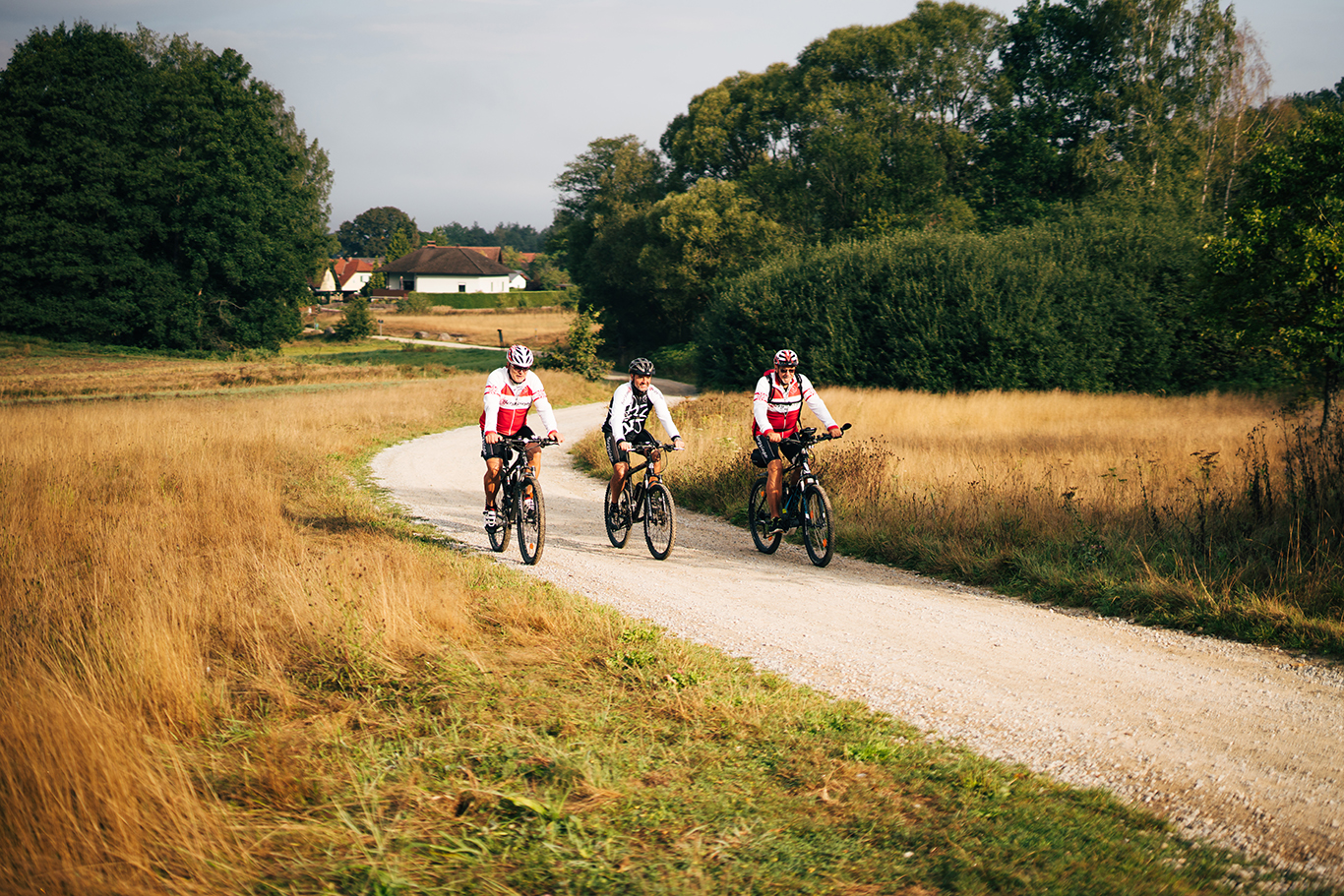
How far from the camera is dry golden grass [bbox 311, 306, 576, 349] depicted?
6625 centimetres

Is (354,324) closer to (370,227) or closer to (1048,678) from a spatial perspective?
(1048,678)

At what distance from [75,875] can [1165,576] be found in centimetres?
753

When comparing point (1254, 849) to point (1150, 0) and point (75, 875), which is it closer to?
point (75, 875)

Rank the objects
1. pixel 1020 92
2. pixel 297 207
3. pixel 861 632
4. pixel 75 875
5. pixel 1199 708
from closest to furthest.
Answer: pixel 75 875
pixel 1199 708
pixel 861 632
pixel 1020 92
pixel 297 207

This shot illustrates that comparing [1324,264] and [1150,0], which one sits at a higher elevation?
[1150,0]

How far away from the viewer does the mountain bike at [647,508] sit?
29.9ft

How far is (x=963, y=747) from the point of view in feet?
14.0

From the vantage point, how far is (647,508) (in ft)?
30.6

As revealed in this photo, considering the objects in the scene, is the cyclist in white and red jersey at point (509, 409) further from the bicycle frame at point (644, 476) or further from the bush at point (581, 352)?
the bush at point (581, 352)

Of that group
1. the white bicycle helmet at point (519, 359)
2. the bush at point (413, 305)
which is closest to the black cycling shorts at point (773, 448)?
the white bicycle helmet at point (519, 359)

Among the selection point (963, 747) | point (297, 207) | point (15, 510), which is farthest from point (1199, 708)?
point (297, 207)

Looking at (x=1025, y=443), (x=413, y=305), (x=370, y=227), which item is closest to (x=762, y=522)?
(x=1025, y=443)

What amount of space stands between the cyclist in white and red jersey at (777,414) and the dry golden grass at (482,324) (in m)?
49.8

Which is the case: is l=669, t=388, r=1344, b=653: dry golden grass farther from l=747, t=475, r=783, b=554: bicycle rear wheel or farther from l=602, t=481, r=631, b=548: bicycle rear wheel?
l=602, t=481, r=631, b=548: bicycle rear wheel
